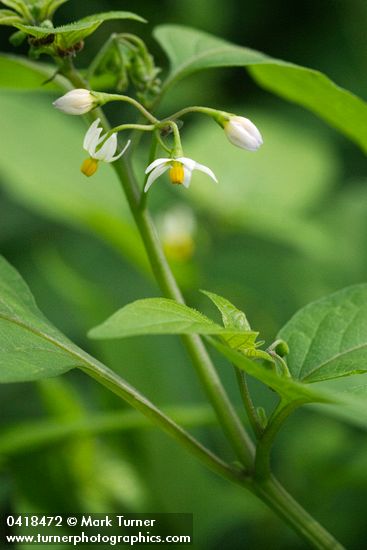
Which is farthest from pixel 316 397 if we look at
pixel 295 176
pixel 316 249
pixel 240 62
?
pixel 295 176

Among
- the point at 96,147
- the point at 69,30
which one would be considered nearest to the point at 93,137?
the point at 96,147

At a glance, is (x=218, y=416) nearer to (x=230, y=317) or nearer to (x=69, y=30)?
(x=230, y=317)

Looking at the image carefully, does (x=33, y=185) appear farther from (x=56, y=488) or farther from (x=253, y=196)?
(x=56, y=488)

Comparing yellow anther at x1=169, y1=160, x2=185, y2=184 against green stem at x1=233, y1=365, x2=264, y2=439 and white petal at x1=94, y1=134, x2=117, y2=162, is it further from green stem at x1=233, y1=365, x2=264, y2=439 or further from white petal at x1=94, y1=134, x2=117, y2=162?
green stem at x1=233, y1=365, x2=264, y2=439

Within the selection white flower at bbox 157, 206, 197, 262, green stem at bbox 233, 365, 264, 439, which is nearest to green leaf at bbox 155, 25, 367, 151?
green stem at bbox 233, 365, 264, 439

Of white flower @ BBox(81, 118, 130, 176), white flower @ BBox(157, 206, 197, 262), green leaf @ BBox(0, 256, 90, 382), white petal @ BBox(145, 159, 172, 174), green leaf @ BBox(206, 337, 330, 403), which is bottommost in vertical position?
white flower @ BBox(157, 206, 197, 262)

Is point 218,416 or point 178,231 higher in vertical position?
point 218,416
